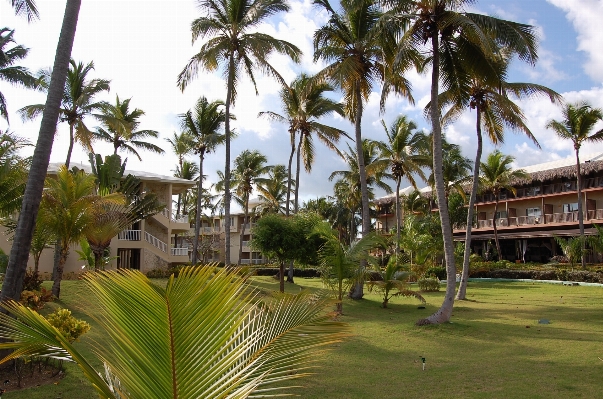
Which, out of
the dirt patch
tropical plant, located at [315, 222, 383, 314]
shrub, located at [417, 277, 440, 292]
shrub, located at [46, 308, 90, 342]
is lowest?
shrub, located at [417, 277, 440, 292]


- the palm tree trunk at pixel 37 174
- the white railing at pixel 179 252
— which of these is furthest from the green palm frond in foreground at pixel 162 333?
the white railing at pixel 179 252

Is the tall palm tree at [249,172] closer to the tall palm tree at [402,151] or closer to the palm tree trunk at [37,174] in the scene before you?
the tall palm tree at [402,151]

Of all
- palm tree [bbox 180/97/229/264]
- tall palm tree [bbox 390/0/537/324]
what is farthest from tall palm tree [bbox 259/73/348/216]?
tall palm tree [bbox 390/0/537/324]

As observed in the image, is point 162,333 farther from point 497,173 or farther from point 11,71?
point 497,173

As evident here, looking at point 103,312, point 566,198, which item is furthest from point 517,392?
point 566,198

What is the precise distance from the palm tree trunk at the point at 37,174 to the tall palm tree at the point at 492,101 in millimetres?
10361

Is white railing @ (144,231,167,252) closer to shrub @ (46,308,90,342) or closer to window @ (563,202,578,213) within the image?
shrub @ (46,308,90,342)

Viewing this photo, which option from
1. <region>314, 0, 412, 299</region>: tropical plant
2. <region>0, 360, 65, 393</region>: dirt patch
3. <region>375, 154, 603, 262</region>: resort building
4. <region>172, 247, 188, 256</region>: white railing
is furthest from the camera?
<region>375, 154, 603, 262</region>: resort building

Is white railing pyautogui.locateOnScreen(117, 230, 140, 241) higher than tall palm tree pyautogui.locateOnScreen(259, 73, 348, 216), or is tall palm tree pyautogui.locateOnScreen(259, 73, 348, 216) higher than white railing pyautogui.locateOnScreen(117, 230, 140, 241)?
tall palm tree pyautogui.locateOnScreen(259, 73, 348, 216)

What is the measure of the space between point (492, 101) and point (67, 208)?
14.4 meters

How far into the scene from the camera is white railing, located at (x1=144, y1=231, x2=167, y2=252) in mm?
29159

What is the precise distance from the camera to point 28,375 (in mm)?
7672

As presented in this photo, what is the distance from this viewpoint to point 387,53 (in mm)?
14828

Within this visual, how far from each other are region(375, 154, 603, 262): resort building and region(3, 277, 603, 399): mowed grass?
22909mm
